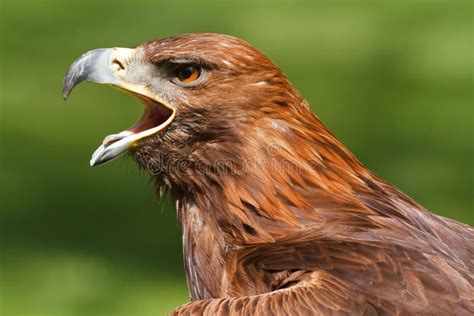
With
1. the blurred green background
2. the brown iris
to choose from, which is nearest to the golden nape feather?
the brown iris

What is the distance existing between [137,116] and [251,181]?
22.7 ft

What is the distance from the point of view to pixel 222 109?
16.9 feet

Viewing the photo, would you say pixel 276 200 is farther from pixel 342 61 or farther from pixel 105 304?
pixel 342 61

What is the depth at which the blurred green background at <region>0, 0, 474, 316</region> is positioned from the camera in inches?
357

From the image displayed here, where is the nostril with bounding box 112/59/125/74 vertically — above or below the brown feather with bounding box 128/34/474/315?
above

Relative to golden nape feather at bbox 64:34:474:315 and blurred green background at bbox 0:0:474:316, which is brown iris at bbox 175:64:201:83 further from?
blurred green background at bbox 0:0:474:316

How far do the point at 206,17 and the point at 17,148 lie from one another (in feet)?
15.3

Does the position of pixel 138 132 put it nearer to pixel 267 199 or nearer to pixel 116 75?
pixel 116 75

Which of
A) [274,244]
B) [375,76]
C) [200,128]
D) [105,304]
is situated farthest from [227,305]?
[375,76]

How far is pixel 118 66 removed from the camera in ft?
17.5

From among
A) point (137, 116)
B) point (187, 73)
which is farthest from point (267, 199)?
point (137, 116)

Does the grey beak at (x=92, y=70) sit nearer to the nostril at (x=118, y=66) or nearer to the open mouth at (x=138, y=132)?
the nostril at (x=118, y=66)

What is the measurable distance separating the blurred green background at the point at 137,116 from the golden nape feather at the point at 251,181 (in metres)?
0.46

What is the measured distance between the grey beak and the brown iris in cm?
29
